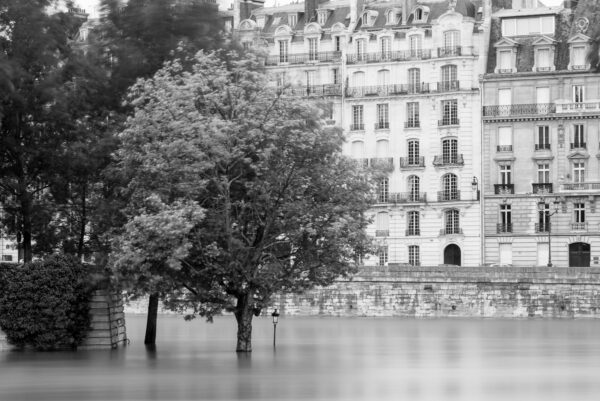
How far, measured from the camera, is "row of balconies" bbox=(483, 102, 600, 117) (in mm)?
119062

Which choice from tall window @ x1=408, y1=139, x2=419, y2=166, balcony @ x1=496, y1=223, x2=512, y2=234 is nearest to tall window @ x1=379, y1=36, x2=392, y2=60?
tall window @ x1=408, y1=139, x2=419, y2=166

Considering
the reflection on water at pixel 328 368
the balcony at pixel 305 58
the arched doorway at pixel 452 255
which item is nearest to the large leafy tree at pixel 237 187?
the reflection on water at pixel 328 368

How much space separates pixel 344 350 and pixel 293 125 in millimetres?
14533

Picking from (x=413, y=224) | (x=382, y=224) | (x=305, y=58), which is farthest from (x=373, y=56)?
(x=413, y=224)

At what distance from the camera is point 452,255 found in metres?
124

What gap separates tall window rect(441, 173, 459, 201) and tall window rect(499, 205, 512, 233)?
380cm

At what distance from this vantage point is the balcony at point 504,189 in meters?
122

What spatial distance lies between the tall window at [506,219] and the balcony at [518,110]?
699 cm

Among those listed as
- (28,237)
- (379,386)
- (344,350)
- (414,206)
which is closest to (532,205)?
(414,206)

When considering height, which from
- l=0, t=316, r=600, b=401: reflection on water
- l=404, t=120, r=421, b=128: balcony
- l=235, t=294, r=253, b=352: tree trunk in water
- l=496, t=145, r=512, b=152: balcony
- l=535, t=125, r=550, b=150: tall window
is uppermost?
l=404, t=120, r=421, b=128: balcony

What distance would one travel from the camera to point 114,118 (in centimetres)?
6781

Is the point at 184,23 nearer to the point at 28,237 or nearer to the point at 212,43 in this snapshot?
the point at 212,43

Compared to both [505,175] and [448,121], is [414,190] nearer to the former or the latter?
[448,121]

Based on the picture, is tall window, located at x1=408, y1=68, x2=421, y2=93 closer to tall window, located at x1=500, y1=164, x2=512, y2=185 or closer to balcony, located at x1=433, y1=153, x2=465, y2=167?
balcony, located at x1=433, y1=153, x2=465, y2=167
